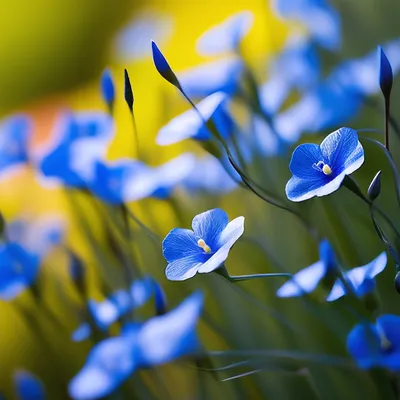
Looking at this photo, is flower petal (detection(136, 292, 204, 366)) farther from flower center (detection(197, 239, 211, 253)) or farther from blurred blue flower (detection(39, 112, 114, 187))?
blurred blue flower (detection(39, 112, 114, 187))

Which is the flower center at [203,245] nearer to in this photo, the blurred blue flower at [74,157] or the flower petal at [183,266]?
the flower petal at [183,266]

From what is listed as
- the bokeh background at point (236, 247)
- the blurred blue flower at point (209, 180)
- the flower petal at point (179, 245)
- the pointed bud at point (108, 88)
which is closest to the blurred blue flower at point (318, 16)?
the bokeh background at point (236, 247)

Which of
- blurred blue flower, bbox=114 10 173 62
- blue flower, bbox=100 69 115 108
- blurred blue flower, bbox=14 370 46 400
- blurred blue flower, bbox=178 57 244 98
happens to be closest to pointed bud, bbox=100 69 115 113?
blue flower, bbox=100 69 115 108

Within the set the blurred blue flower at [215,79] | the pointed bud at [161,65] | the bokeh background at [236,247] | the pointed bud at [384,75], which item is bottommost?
the bokeh background at [236,247]

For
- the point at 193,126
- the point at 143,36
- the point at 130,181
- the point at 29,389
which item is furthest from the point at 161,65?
the point at 143,36

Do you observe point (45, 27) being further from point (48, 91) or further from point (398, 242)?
point (398, 242)

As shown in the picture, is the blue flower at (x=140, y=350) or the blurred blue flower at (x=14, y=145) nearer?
the blue flower at (x=140, y=350)

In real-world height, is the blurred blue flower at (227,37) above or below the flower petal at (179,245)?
above

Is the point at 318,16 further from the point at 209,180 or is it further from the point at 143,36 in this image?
the point at 143,36

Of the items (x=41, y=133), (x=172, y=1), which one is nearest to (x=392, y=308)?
(x=41, y=133)
